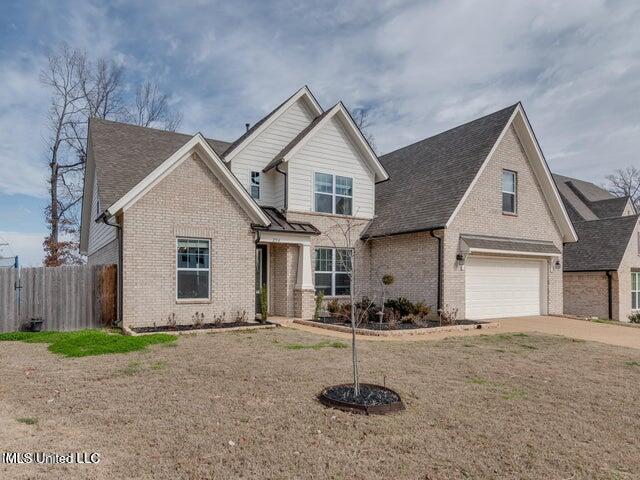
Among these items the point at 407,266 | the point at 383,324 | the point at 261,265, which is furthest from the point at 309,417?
the point at 407,266

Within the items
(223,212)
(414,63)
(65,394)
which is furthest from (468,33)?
(65,394)

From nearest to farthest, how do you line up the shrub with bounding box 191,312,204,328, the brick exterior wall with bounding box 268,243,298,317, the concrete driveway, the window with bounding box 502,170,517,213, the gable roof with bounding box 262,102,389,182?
1. the concrete driveway
2. the shrub with bounding box 191,312,204,328
3. the brick exterior wall with bounding box 268,243,298,317
4. the gable roof with bounding box 262,102,389,182
5. the window with bounding box 502,170,517,213

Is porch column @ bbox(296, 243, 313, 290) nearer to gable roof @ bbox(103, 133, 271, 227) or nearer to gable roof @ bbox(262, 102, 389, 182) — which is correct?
gable roof @ bbox(103, 133, 271, 227)

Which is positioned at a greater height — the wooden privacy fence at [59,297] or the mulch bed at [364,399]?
the wooden privacy fence at [59,297]

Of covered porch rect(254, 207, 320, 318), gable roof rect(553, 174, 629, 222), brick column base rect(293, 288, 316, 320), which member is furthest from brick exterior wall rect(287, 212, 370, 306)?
gable roof rect(553, 174, 629, 222)

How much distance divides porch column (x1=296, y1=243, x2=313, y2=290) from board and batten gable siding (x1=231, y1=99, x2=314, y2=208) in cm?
193

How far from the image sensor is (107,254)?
15.0 metres

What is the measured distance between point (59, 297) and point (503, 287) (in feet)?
48.9

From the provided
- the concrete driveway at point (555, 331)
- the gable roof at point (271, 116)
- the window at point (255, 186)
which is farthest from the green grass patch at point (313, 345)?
the gable roof at point (271, 116)

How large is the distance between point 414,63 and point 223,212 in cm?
778

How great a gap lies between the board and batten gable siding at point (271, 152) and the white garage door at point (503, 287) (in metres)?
7.49

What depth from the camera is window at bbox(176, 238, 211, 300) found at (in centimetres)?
1273

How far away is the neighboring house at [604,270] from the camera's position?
67.7 feet

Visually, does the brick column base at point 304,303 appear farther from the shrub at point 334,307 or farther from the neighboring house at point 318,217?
the shrub at point 334,307
